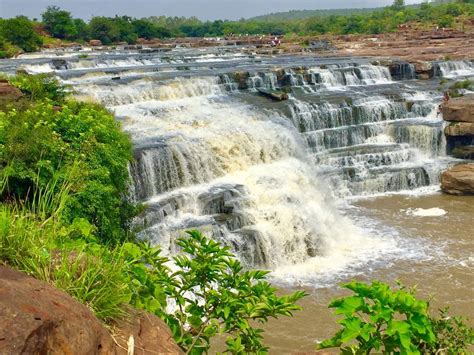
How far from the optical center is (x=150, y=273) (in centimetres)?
395

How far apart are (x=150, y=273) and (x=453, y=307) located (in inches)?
286

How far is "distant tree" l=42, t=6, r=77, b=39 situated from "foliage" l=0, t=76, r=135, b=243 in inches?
2153

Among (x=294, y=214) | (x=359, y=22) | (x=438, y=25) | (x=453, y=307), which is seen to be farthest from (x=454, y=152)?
(x=359, y=22)

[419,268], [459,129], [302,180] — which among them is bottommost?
[419,268]

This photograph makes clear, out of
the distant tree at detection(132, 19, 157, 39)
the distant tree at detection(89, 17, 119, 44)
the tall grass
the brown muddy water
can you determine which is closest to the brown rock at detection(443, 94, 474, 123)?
the brown muddy water

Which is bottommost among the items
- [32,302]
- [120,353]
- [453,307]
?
[453,307]

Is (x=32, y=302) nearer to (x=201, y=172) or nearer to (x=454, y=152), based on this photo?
(x=201, y=172)

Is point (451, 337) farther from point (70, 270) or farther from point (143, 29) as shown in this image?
point (143, 29)

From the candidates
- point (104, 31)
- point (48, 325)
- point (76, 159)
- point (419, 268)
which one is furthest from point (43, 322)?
point (104, 31)

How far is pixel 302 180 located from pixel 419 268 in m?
4.61

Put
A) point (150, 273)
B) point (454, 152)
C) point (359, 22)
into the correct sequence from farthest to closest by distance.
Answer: point (359, 22) < point (454, 152) < point (150, 273)

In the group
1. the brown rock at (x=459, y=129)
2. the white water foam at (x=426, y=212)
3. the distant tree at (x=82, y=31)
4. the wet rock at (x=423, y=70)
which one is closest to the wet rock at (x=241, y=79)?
the brown rock at (x=459, y=129)

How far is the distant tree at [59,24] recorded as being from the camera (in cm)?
5975

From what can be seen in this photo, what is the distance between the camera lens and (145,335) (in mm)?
3260
